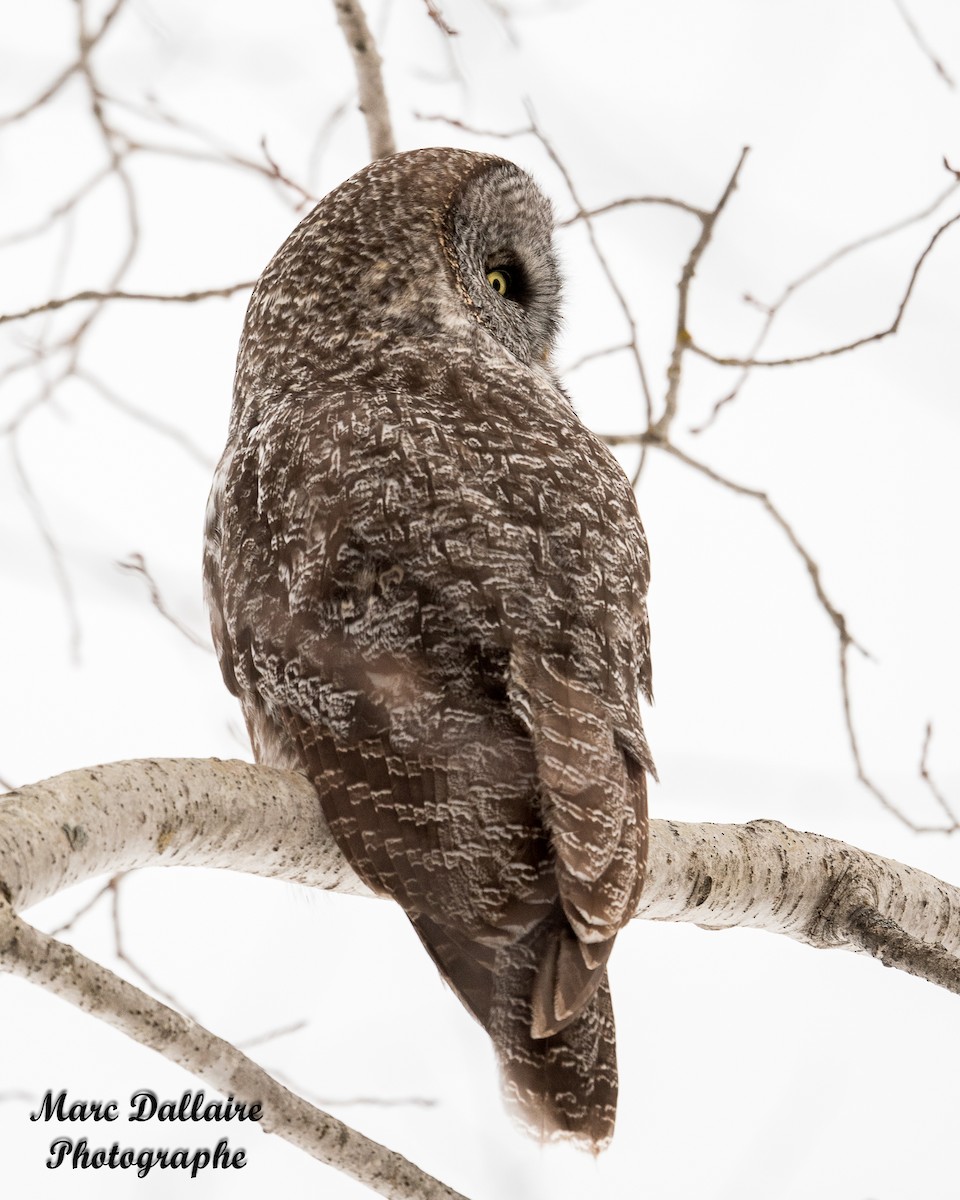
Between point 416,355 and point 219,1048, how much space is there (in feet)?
6.31

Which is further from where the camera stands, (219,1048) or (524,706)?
(524,706)

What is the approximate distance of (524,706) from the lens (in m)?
2.58

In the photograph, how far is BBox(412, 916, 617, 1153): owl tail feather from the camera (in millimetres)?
2441

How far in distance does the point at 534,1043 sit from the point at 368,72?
2761 mm

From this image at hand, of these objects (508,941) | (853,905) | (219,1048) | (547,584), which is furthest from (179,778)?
(853,905)

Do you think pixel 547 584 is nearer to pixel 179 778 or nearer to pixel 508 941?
pixel 508 941

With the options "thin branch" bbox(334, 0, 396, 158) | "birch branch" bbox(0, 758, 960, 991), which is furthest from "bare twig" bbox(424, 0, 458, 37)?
"birch branch" bbox(0, 758, 960, 991)

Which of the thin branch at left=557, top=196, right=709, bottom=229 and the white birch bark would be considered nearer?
the white birch bark

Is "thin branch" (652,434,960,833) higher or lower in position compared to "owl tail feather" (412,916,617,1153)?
higher

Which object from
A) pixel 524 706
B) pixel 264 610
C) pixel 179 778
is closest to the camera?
pixel 179 778

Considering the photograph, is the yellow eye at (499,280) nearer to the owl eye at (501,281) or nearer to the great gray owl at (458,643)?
the owl eye at (501,281)

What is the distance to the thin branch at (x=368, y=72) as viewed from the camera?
3.96 m

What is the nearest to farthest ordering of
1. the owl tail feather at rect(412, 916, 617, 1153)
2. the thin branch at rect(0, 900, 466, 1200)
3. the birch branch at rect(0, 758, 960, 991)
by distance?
the thin branch at rect(0, 900, 466, 1200) < the birch branch at rect(0, 758, 960, 991) < the owl tail feather at rect(412, 916, 617, 1153)

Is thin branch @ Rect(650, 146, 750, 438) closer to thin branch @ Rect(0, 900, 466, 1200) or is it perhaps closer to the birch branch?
the birch branch
